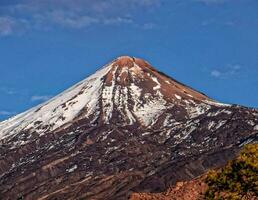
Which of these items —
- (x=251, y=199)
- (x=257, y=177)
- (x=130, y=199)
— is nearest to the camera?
(x=257, y=177)

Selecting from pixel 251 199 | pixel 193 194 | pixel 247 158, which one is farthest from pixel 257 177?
pixel 193 194

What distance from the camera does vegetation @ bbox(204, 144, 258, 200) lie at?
39.5 metres

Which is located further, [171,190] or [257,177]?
[171,190]

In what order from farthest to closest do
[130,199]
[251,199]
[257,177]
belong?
[130,199]
[251,199]
[257,177]

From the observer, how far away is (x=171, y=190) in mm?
49188

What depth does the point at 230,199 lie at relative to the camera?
39781 millimetres

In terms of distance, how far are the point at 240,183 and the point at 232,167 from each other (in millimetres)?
866

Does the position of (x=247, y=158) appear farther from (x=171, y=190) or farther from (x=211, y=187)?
(x=171, y=190)

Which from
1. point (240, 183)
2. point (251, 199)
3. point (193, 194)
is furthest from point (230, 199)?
point (193, 194)

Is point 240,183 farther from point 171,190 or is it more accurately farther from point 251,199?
point 171,190

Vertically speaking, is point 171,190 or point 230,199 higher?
point 171,190

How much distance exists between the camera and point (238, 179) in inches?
1586

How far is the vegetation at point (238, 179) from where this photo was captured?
3953 cm

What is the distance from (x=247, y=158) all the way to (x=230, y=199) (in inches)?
78.1
